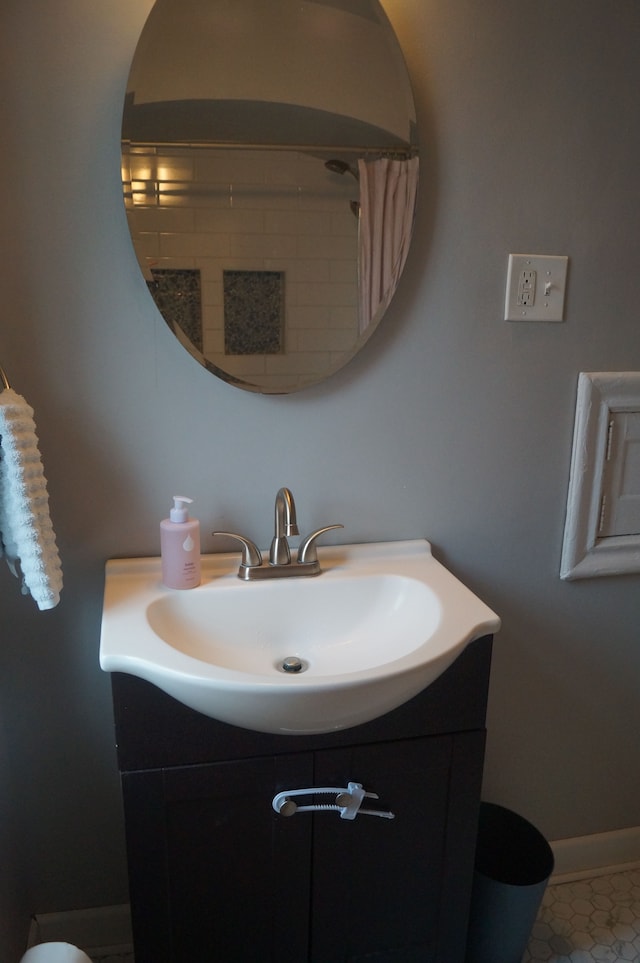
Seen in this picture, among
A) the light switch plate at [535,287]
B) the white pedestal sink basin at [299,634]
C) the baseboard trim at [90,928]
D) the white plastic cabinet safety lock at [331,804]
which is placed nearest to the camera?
the white pedestal sink basin at [299,634]

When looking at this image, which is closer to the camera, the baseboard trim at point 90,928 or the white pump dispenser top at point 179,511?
the white pump dispenser top at point 179,511

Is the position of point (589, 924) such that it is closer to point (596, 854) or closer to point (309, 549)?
point (596, 854)

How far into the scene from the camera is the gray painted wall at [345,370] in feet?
3.59

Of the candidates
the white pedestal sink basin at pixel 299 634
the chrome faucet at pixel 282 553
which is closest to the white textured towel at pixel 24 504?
the white pedestal sink basin at pixel 299 634

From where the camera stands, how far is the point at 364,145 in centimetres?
117

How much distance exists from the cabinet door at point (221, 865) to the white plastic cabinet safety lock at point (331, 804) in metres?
0.01

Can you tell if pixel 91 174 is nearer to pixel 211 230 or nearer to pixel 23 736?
pixel 211 230

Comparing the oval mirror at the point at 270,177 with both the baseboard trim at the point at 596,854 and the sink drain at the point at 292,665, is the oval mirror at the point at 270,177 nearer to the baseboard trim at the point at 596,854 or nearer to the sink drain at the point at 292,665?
the sink drain at the point at 292,665

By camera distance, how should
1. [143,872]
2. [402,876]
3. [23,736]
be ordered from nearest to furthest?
[143,872] → [402,876] → [23,736]

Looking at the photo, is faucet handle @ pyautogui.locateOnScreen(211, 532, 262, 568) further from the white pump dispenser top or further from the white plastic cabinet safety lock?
the white plastic cabinet safety lock

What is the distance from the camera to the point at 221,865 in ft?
3.43

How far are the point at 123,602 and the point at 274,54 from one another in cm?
88

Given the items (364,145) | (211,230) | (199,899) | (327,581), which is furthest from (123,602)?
(364,145)

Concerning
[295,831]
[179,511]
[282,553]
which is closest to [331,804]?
[295,831]
